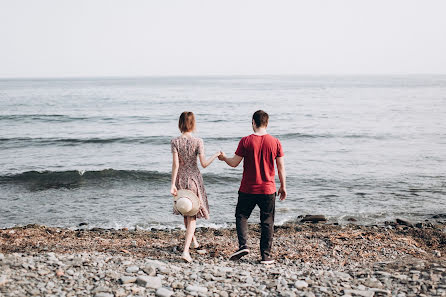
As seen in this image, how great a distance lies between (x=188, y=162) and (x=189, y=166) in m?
0.07

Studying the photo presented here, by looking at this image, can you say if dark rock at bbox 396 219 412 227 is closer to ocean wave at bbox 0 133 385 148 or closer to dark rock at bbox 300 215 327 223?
dark rock at bbox 300 215 327 223

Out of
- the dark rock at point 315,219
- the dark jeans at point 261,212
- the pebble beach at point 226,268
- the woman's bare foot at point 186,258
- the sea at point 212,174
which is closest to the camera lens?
the pebble beach at point 226,268

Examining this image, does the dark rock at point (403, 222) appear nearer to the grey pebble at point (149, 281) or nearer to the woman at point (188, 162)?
the woman at point (188, 162)

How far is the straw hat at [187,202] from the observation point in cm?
581

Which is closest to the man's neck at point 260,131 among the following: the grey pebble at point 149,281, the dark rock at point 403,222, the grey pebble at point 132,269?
the grey pebble at point 149,281

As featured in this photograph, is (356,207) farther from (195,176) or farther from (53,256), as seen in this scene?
(53,256)

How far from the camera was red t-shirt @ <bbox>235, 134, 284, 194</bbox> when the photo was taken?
5656mm

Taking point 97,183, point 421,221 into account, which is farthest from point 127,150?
point 421,221

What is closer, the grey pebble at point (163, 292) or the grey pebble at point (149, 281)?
the grey pebble at point (163, 292)

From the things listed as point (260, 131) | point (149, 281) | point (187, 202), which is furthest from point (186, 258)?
point (260, 131)

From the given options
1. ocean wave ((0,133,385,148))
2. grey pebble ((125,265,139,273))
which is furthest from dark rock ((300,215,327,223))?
ocean wave ((0,133,385,148))

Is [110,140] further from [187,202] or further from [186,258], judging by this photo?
[187,202]

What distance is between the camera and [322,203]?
12.0 metres

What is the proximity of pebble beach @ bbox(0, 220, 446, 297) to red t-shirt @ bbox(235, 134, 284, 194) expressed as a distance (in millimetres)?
1167
